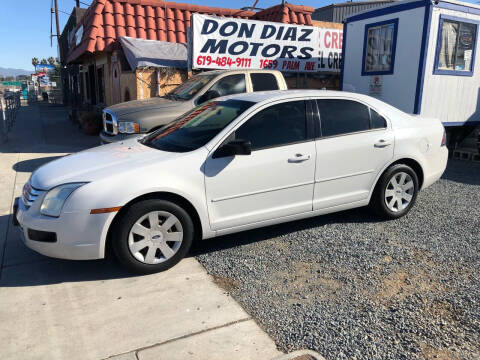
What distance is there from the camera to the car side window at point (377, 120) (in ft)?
16.1

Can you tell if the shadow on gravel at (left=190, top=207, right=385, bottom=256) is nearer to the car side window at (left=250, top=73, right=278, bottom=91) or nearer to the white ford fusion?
the white ford fusion

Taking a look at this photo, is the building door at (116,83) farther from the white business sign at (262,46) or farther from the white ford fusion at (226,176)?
the white ford fusion at (226,176)

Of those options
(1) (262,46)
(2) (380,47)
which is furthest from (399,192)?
(1) (262,46)

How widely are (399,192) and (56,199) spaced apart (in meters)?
3.86

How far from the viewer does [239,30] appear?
35.0 feet

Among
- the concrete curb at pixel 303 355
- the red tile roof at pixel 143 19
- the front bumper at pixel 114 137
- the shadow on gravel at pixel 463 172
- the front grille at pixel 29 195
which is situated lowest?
the concrete curb at pixel 303 355

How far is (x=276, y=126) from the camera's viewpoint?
435 centimetres

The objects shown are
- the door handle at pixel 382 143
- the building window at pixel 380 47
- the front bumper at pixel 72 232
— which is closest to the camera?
the front bumper at pixel 72 232

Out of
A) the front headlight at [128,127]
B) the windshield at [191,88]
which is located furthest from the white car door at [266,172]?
the windshield at [191,88]

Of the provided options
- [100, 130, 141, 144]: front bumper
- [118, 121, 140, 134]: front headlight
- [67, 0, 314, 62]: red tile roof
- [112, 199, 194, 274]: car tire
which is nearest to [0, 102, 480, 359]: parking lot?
[112, 199, 194, 274]: car tire

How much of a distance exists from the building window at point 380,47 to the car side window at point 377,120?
203 inches

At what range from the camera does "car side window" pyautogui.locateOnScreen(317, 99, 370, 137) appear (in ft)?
15.1

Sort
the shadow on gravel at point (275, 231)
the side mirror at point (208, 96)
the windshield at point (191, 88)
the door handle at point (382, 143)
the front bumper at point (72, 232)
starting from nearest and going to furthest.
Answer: the front bumper at point (72, 232)
the shadow on gravel at point (275, 231)
the door handle at point (382, 143)
the side mirror at point (208, 96)
the windshield at point (191, 88)

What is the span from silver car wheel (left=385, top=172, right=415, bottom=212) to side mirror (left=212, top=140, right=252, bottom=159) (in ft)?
6.74
